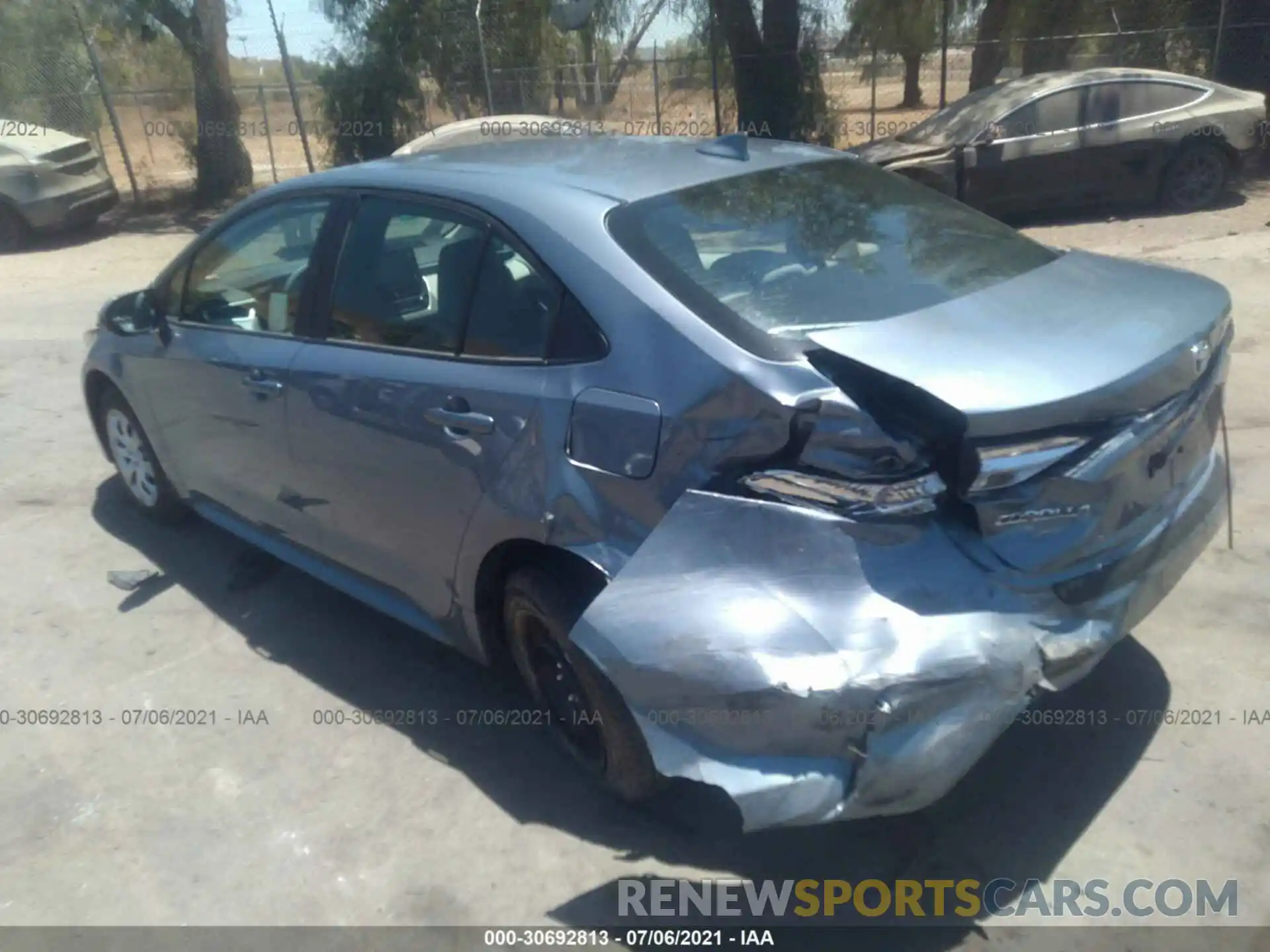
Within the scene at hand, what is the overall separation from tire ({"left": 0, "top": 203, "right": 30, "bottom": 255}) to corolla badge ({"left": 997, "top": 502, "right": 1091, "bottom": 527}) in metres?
14.6

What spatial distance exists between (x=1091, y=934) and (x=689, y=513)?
140cm

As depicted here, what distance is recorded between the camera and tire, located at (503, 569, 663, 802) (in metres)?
3.13

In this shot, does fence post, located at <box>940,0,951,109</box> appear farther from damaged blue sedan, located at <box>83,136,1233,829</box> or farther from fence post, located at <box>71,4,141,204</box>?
damaged blue sedan, located at <box>83,136,1233,829</box>

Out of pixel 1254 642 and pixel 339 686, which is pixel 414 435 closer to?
pixel 339 686

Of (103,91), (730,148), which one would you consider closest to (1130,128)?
(730,148)

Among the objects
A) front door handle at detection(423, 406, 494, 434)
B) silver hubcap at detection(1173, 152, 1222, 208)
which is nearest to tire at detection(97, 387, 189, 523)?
front door handle at detection(423, 406, 494, 434)

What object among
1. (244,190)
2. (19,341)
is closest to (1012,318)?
(19,341)

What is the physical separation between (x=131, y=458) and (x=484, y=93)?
14.3 metres

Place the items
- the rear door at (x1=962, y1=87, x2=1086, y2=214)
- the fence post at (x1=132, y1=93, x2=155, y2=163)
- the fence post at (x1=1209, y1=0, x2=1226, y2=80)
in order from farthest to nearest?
the fence post at (x1=132, y1=93, x2=155, y2=163)
the fence post at (x1=1209, y1=0, x2=1226, y2=80)
the rear door at (x1=962, y1=87, x2=1086, y2=214)

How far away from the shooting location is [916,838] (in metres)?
3.16

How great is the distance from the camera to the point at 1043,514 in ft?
8.89

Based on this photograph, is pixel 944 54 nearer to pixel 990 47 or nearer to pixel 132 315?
pixel 990 47

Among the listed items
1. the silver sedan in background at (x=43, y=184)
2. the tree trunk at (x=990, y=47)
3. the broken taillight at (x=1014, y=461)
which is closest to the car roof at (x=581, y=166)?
the broken taillight at (x=1014, y=461)

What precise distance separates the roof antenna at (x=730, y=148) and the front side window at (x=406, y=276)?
0.89 meters
